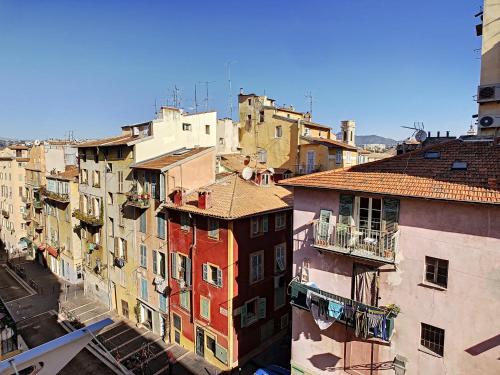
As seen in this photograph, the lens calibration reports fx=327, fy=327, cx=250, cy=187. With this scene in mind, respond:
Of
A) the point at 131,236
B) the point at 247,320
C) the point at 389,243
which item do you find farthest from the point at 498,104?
the point at 131,236

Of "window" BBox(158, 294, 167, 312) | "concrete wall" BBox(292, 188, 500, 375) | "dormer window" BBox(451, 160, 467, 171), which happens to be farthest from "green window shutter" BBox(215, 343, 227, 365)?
"dormer window" BBox(451, 160, 467, 171)

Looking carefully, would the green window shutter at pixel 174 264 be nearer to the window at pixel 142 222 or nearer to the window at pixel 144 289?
the window at pixel 142 222

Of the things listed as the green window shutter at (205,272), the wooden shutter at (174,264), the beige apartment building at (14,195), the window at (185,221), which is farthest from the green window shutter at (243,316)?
the beige apartment building at (14,195)

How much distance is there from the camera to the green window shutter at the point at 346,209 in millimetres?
15664

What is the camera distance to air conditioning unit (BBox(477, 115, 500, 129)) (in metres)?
19.5

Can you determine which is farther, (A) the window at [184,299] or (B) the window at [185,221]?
(A) the window at [184,299]

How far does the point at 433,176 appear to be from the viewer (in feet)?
47.2

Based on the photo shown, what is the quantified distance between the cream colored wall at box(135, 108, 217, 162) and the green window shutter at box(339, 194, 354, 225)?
70.7 feet

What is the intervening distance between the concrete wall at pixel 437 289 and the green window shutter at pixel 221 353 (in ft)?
33.2

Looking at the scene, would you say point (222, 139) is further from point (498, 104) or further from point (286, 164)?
point (498, 104)

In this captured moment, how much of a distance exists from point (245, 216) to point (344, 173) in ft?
27.9

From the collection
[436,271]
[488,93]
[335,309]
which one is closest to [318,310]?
[335,309]

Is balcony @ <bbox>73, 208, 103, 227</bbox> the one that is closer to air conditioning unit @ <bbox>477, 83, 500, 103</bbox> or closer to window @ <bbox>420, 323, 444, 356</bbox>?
window @ <bbox>420, 323, 444, 356</bbox>

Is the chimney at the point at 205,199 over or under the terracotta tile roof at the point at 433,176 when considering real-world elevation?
Answer: under
